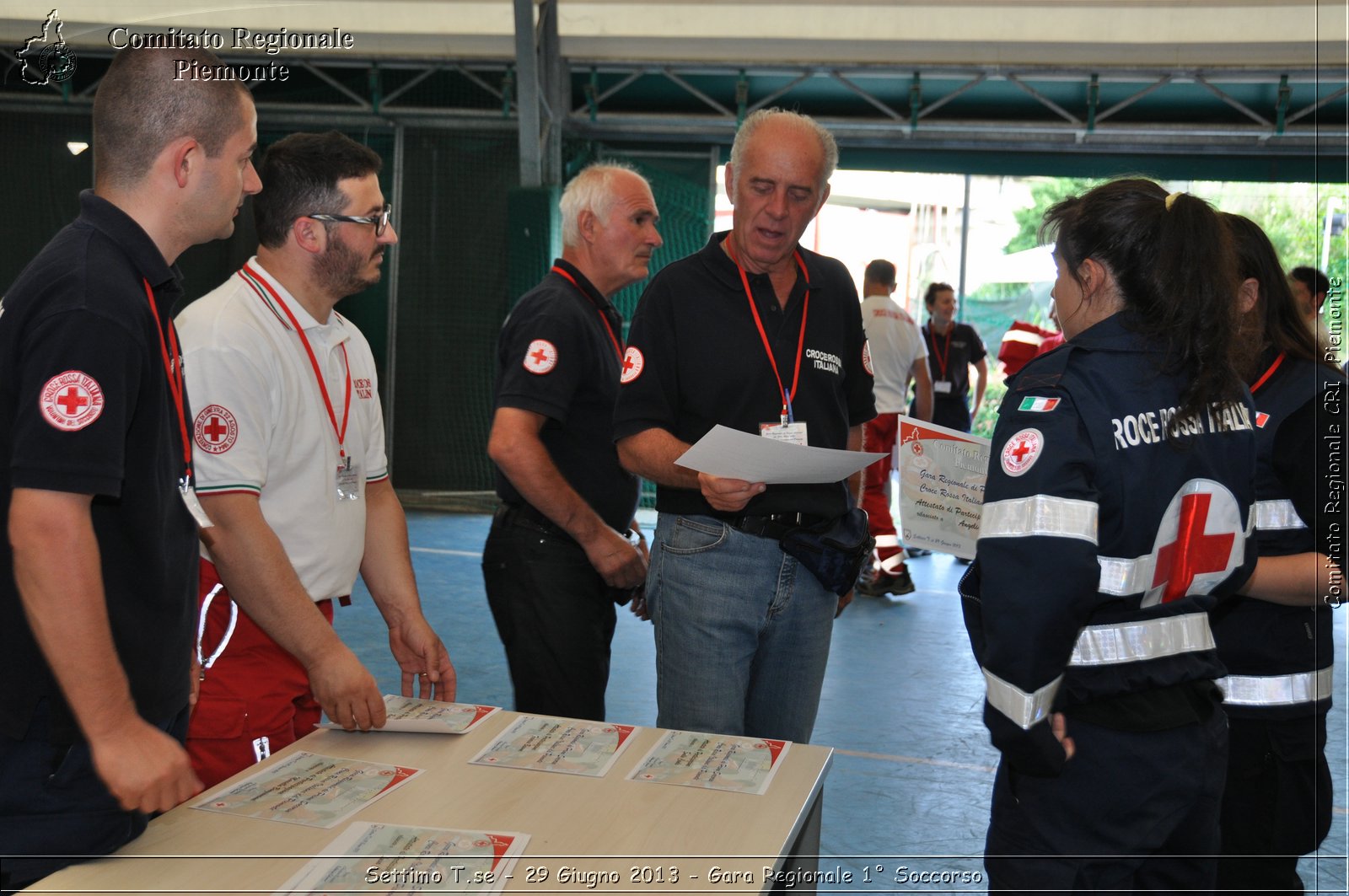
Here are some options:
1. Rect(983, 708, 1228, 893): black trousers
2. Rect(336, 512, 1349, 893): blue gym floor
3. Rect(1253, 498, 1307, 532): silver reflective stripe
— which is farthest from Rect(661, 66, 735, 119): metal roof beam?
Rect(983, 708, 1228, 893): black trousers

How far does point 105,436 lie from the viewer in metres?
1.17

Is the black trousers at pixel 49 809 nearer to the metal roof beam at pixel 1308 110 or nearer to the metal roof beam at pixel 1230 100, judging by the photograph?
the metal roof beam at pixel 1230 100

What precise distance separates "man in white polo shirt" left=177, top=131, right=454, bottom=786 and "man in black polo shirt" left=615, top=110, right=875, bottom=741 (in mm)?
488

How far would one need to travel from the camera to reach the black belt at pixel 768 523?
1.97 meters

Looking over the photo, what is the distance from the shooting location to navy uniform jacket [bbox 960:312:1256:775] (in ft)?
4.56

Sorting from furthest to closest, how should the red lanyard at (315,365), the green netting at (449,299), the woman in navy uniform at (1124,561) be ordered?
the green netting at (449,299), the red lanyard at (315,365), the woman in navy uniform at (1124,561)

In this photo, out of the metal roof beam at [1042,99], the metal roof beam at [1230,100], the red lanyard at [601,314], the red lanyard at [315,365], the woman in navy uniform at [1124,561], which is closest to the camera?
the woman in navy uniform at [1124,561]

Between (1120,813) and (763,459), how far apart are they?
2.47 feet

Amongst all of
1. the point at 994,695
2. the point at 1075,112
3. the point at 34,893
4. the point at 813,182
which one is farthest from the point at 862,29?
the point at 34,893

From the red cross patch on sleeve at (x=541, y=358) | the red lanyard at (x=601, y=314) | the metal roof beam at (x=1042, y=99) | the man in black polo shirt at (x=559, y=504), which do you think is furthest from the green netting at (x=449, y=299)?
the red cross patch on sleeve at (x=541, y=358)

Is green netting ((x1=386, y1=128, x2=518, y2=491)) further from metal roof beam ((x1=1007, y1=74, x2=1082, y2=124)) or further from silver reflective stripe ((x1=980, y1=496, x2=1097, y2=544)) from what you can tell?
silver reflective stripe ((x1=980, y1=496, x2=1097, y2=544))

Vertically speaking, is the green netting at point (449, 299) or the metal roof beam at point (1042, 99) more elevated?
the metal roof beam at point (1042, 99)

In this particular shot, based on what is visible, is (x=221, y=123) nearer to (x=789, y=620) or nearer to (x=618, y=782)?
(x=618, y=782)

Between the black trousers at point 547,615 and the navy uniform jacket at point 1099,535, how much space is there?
3.49 feet
